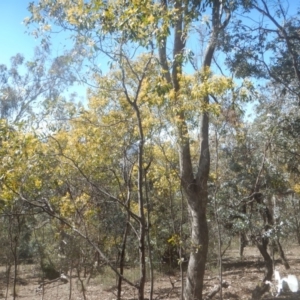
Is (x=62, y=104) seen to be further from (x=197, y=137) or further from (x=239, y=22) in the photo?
(x=239, y=22)

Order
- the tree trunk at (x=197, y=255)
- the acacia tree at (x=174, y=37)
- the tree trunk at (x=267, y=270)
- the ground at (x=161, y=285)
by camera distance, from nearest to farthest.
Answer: the acacia tree at (x=174, y=37) → the tree trunk at (x=197, y=255) → the tree trunk at (x=267, y=270) → the ground at (x=161, y=285)

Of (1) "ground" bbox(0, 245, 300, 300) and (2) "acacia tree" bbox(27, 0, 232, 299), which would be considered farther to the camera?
(1) "ground" bbox(0, 245, 300, 300)

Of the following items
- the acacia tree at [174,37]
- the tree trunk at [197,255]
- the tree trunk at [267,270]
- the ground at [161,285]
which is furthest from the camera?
the ground at [161,285]

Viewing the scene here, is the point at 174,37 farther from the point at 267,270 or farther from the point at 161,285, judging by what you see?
the point at 161,285

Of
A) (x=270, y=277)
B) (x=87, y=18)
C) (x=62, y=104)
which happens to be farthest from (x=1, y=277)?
(x=87, y=18)

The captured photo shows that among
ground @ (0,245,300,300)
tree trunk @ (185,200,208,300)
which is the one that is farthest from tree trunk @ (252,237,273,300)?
tree trunk @ (185,200,208,300)

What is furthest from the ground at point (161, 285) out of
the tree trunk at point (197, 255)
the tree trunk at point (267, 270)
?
the tree trunk at point (197, 255)

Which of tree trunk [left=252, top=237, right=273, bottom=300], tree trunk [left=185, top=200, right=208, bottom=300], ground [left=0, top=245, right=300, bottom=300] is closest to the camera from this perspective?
tree trunk [left=185, top=200, right=208, bottom=300]

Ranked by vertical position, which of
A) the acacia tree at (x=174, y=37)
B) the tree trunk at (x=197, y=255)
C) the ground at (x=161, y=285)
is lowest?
the ground at (x=161, y=285)

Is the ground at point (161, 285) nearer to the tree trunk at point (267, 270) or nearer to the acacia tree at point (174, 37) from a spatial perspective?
the tree trunk at point (267, 270)

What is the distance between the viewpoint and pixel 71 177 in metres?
7.70

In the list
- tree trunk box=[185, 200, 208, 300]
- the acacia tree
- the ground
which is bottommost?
the ground

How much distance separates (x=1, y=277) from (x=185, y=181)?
16.1 metres

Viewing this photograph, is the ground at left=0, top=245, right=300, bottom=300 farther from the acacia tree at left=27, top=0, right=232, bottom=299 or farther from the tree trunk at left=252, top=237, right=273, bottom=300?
the acacia tree at left=27, top=0, right=232, bottom=299
